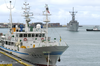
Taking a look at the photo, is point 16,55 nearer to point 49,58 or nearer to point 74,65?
point 49,58

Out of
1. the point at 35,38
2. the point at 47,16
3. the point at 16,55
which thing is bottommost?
the point at 16,55

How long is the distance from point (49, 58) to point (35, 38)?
20.5ft

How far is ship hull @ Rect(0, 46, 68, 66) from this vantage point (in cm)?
3164

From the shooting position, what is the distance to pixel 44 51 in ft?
105

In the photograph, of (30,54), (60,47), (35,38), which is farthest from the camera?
→ (35,38)

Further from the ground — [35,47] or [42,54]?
[35,47]

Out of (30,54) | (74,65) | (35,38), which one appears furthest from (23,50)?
(74,65)

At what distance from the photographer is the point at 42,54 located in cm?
3238

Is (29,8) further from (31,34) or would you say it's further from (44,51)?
(44,51)

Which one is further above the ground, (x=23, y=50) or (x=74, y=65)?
(x=23, y=50)

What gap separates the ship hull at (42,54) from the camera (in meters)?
31.6

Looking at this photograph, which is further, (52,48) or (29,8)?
(29,8)

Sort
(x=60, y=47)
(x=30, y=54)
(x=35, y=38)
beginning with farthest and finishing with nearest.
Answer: (x=35, y=38)
(x=30, y=54)
(x=60, y=47)

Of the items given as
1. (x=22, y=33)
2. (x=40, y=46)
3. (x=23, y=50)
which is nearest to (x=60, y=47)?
(x=40, y=46)
